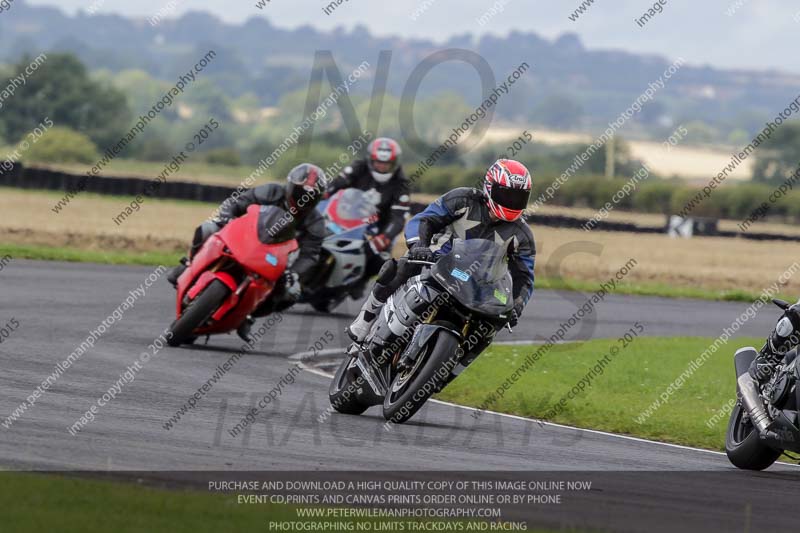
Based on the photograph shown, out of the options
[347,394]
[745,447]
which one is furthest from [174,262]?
[745,447]

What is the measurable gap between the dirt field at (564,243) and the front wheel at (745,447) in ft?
56.4

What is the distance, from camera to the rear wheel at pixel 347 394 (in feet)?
32.6

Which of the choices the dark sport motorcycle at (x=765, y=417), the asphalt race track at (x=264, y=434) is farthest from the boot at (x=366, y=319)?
the dark sport motorcycle at (x=765, y=417)

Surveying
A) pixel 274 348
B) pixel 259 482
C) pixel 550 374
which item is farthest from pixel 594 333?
pixel 259 482

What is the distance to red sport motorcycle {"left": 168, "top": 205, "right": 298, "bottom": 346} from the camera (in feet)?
41.7

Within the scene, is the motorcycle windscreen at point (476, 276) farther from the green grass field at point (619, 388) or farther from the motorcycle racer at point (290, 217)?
the motorcycle racer at point (290, 217)

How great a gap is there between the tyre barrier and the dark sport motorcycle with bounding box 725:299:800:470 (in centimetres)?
2504

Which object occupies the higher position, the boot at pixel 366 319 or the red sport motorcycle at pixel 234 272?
the boot at pixel 366 319

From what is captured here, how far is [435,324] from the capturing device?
9383mm

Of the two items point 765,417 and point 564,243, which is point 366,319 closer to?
point 765,417

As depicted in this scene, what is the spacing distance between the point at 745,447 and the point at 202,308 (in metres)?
5.41

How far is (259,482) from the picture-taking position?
22.2 ft

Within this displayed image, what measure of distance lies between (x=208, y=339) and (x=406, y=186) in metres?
4.92

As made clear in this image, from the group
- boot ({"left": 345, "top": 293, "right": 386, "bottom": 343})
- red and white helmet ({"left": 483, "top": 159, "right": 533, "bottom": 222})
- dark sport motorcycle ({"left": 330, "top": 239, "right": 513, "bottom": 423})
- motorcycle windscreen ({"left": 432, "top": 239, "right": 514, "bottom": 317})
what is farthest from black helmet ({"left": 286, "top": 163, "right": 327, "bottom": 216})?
motorcycle windscreen ({"left": 432, "top": 239, "right": 514, "bottom": 317})
